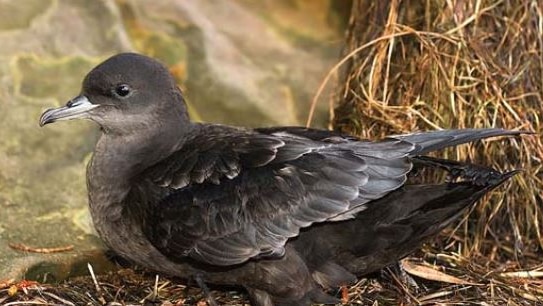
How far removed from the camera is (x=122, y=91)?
12.9 ft

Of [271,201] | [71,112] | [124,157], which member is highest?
[71,112]

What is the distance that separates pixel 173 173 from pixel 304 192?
0.50 metres

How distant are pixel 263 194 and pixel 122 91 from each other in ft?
2.39

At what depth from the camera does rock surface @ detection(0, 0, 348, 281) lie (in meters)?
4.44

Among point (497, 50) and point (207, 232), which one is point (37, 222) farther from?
point (497, 50)

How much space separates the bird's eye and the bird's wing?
411mm

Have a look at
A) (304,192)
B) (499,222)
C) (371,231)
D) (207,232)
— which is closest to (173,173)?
(207,232)

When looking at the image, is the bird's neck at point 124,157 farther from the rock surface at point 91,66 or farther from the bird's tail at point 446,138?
the bird's tail at point 446,138

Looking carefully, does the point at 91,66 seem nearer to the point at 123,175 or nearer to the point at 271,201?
the point at 123,175

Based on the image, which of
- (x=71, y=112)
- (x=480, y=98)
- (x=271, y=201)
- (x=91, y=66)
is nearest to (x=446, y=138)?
(x=271, y=201)

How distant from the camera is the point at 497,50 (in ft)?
15.1

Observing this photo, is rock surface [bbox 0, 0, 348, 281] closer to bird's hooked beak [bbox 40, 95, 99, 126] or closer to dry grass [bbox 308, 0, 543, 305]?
bird's hooked beak [bbox 40, 95, 99, 126]

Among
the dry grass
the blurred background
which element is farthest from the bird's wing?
the dry grass

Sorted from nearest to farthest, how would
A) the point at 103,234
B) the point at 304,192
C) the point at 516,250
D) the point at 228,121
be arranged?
the point at 304,192, the point at 103,234, the point at 516,250, the point at 228,121
